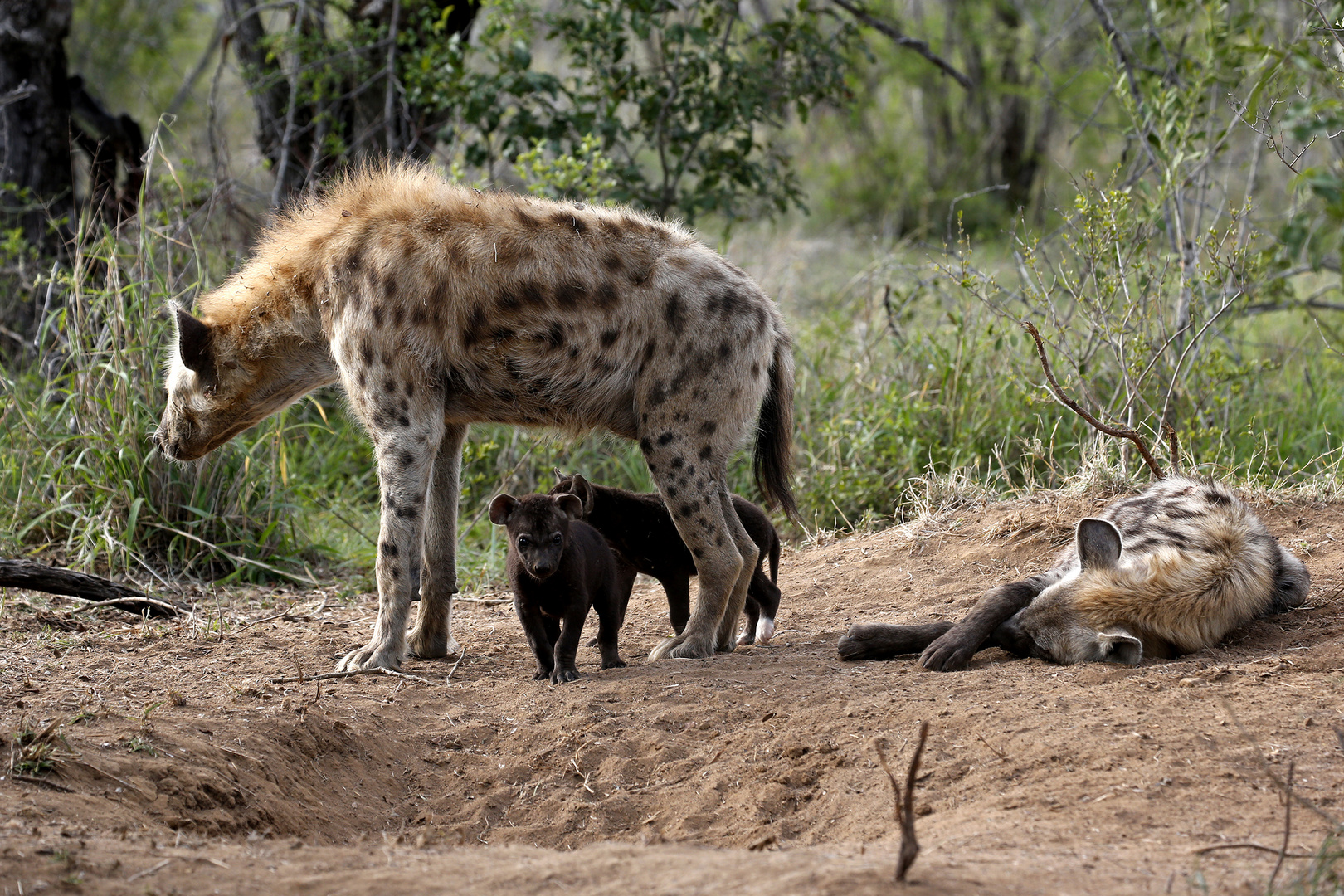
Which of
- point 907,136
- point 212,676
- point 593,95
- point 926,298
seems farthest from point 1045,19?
point 212,676

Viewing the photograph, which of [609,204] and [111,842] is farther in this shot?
[609,204]

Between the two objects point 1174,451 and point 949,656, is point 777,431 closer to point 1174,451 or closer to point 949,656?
point 949,656

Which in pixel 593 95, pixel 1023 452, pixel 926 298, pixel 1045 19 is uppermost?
pixel 1045 19

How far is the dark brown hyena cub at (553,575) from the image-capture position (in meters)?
3.99

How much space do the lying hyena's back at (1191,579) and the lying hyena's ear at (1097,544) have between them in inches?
1.2

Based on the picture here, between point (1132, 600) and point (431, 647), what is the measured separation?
250cm

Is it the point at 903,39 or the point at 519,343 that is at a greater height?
the point at 903,39

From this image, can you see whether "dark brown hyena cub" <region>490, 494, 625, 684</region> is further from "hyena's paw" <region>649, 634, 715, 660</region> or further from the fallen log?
the fallen log

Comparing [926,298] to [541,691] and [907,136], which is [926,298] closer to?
[541,691]

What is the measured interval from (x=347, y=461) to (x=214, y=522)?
4.20ft

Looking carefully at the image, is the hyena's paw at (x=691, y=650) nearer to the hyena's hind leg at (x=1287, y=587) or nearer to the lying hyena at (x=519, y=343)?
the lying hyena at (x=519, y=343)

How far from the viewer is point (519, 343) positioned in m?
4.33

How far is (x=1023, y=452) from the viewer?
20.9 feet

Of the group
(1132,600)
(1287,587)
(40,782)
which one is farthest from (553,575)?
(1287,587)
